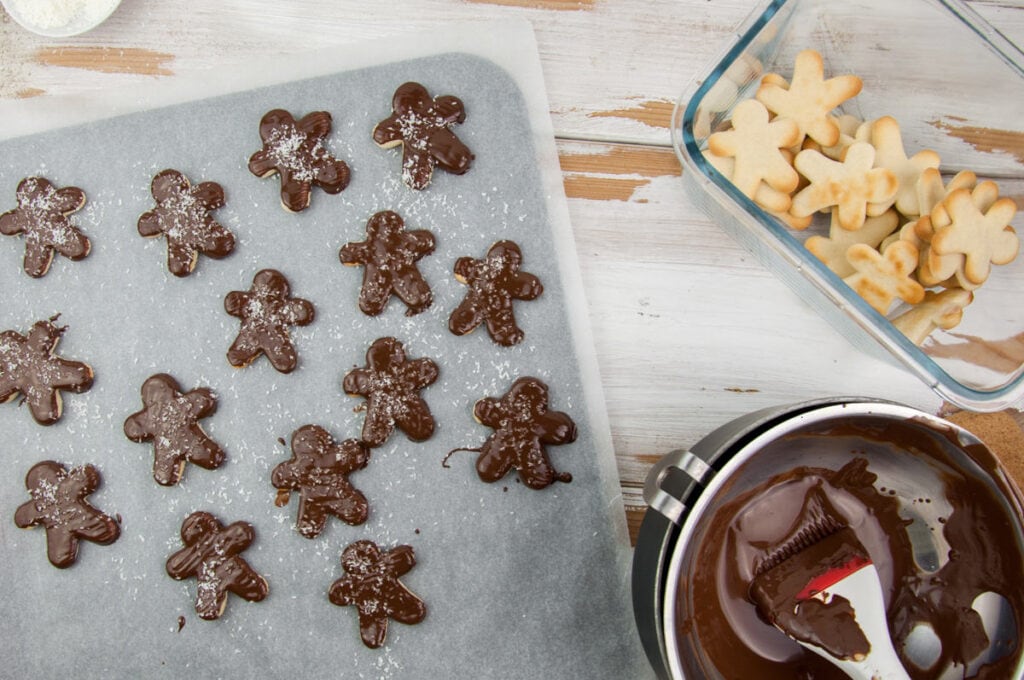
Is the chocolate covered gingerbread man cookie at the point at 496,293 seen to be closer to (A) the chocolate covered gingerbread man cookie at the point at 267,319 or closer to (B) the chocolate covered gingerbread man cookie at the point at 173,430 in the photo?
(A) the chocolate covered gingerbread man cookie at the point at 267,319

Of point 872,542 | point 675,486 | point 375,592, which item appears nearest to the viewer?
point 675,486

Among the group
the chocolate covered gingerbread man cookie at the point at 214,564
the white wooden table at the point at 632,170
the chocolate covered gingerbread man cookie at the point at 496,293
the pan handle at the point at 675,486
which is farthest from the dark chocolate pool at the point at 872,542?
the chocolate covered gingerbread man cookie at the point at 214,564

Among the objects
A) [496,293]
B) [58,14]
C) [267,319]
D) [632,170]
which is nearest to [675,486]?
[496,293]

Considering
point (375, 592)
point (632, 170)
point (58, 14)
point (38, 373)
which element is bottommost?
point (375, 592)

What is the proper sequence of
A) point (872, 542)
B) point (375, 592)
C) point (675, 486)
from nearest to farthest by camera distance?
1. point (675, 486)
2. point (872, 542)
3. point (375, 592)

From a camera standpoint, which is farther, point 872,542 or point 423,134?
point 423,134

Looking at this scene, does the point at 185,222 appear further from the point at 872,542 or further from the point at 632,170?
the point at 872,542

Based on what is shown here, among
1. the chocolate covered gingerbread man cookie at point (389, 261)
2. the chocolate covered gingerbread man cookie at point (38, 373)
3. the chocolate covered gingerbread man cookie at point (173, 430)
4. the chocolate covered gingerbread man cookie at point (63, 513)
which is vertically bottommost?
the chocolate covered gingerbread man cookie at point (63, 513)
